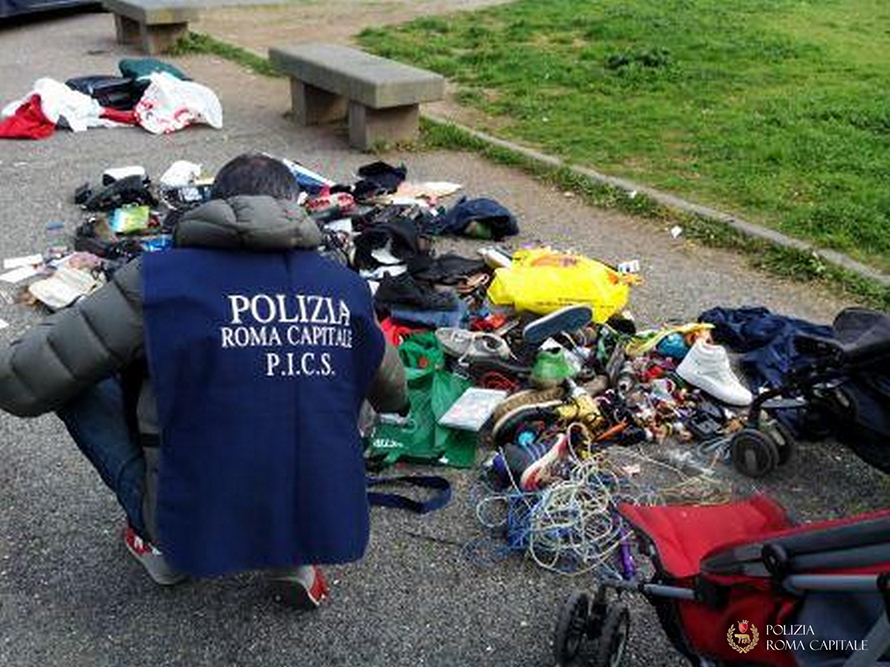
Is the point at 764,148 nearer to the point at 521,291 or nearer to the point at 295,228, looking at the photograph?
the point at 521,291

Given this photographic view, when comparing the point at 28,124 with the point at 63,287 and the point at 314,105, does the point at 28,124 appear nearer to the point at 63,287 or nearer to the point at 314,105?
the point at 314,105

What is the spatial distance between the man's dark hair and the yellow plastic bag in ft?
7.34

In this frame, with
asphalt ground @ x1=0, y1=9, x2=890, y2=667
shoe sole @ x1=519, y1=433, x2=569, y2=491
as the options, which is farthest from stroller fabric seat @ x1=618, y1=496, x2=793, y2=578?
shoe sole @ x1=519, y1=433, x2=569, y2=491

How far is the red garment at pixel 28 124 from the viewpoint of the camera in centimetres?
827

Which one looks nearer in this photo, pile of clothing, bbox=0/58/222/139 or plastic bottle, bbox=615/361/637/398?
plastic bottle, bbox=615/361/637/398

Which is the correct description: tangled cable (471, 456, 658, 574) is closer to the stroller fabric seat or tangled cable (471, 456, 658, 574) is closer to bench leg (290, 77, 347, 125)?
the stroller fabric seat

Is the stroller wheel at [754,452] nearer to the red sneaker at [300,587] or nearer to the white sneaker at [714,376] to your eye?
the white sneaker at [714,376]

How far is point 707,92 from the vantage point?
9445 millimetres

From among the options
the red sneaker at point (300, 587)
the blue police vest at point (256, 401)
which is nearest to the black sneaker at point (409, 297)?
the red sneaker at point (300, 587)

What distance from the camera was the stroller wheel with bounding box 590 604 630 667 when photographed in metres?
2.78

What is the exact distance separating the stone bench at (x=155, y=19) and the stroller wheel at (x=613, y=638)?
10770mm

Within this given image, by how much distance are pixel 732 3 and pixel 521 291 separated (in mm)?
10907

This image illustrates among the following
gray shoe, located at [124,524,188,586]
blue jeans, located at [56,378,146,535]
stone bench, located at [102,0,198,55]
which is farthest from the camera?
stone bench, located at [102,0,198,55]

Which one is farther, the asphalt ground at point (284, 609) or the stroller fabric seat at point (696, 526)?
the asphalt ground at point (284, 609)
